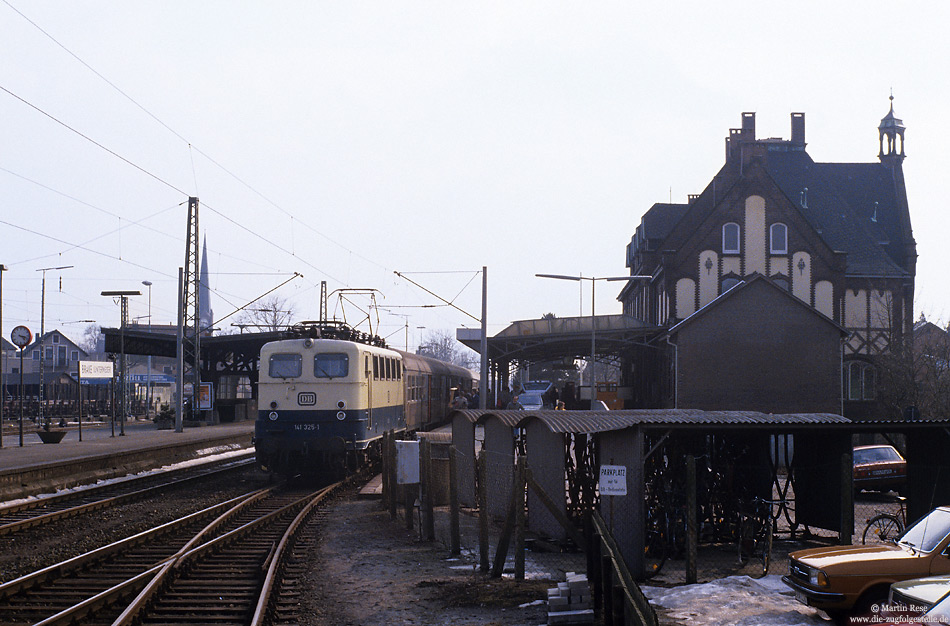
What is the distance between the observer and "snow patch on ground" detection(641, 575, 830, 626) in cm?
948

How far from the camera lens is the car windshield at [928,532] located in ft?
31.7

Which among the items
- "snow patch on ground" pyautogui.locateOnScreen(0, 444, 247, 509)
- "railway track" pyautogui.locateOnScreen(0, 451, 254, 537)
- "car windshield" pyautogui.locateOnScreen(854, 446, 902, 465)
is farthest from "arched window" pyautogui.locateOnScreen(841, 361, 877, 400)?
"railway track" pyautogui.locateOnScreen(0, 451, 254, 537)

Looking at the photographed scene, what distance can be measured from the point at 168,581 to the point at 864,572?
7.64m

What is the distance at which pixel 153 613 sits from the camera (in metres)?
9.80

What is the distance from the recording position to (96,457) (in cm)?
2339

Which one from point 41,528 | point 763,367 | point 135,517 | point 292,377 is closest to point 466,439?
point 292,377

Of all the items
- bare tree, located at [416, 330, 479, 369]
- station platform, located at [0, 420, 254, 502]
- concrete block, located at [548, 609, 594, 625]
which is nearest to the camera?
concrete block, located at [548, 609, 594, 625]

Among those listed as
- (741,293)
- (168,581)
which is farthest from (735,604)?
(741,293)

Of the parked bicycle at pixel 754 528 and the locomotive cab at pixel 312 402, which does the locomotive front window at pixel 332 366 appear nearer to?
the locomotive cab at pixel 312 402

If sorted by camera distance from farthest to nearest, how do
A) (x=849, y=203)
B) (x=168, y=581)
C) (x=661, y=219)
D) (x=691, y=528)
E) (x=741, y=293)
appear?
(x=661, y=219), (x=849, y=203), (x=741, y=293), (x=691, y=528), (x=168, y=581)

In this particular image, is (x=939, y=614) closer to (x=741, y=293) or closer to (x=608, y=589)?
(x=608, y=589)

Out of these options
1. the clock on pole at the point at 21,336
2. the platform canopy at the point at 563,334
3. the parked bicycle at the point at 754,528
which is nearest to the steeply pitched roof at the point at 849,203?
the platform canopy at the point at 563,334

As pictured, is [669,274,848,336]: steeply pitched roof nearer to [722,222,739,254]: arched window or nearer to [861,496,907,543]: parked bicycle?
[722,222,739,254]: arched window

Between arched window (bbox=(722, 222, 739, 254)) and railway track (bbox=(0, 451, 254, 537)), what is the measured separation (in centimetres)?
2705
